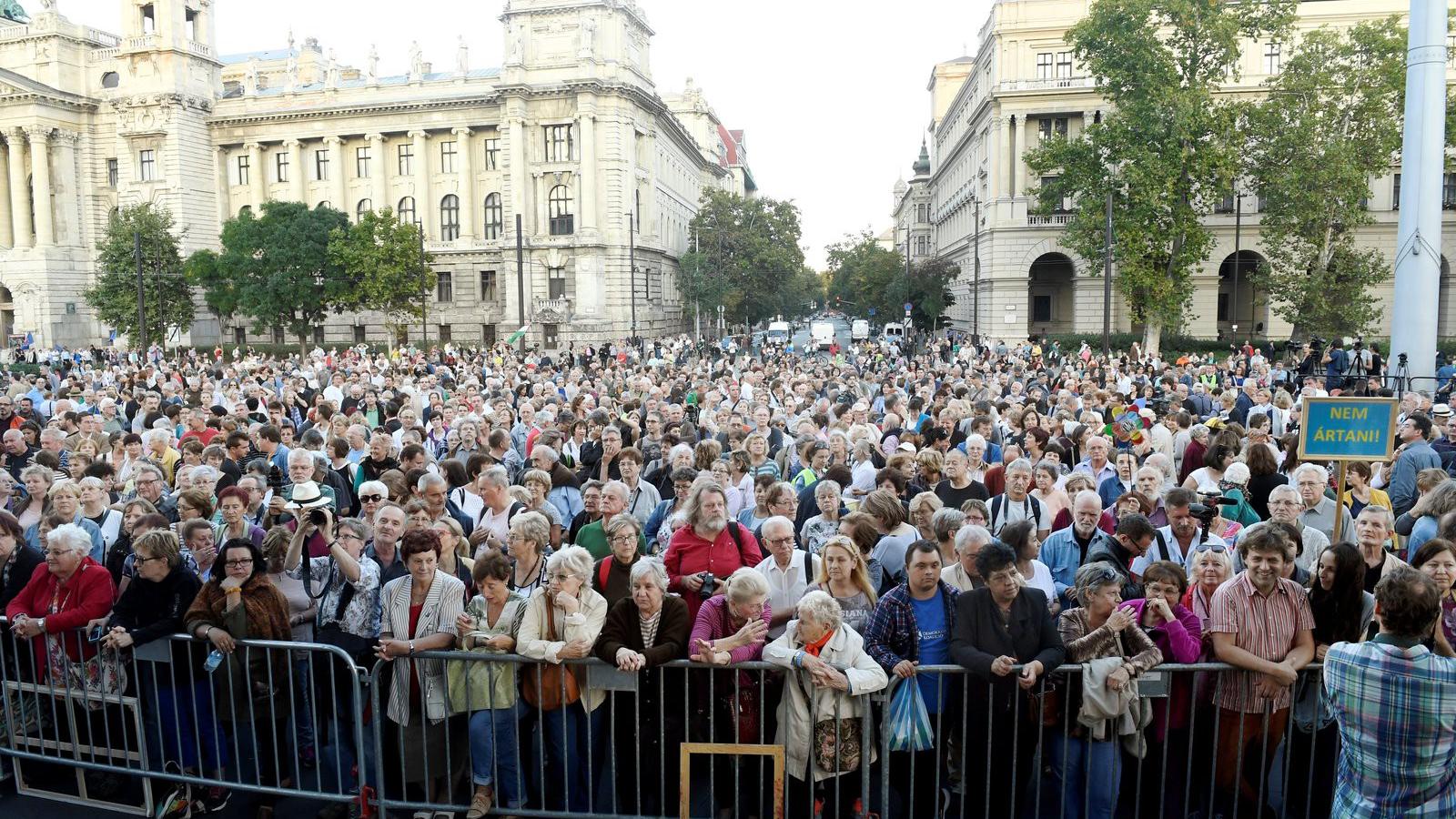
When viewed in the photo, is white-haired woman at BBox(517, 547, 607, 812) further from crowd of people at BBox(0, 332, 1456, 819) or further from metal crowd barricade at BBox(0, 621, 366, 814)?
metal crowd barricade at BBox(0, 621, 366, 814)

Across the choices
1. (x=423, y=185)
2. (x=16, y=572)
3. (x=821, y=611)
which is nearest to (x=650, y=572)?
(x=821, y=611)

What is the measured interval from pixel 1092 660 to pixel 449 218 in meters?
63.2

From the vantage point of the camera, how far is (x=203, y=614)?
5.59 meters

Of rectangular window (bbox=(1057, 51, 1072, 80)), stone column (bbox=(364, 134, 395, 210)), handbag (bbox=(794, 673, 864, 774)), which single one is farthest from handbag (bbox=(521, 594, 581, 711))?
stone column (bbox=(364, 134, 395, 210))

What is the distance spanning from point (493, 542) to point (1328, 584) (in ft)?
17.0

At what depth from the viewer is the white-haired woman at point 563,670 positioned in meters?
5.23

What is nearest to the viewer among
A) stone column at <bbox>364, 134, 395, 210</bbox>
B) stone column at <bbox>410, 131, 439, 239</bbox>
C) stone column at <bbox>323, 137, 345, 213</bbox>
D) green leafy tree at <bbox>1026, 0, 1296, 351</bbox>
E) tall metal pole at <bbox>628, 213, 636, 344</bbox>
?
green leafy tree at <bbox>1026, 0, 1296, 351</bbox>

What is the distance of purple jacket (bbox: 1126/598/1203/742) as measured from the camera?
5035mm

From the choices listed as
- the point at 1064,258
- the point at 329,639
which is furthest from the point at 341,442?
the point at 1064,258

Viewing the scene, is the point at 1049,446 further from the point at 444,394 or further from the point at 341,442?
the point at 444,394

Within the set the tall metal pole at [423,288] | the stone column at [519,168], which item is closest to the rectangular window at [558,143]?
the stone column at [519,168]

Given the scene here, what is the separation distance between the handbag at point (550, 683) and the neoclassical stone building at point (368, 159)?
170ft

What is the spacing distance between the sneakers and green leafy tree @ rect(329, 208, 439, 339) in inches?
1836

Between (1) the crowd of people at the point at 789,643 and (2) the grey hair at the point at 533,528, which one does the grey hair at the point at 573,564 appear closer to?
(1) the crowd of people at the point at 789,643
